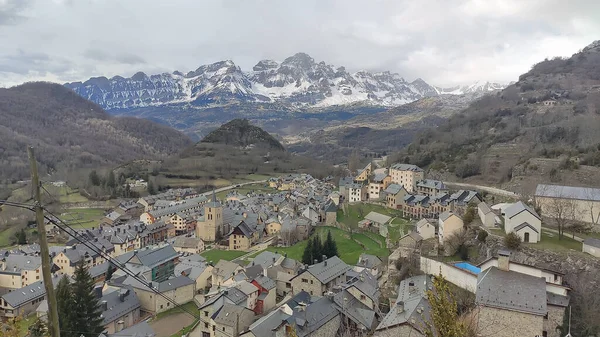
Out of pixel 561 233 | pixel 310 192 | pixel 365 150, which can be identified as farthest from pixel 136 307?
pixel 365 150

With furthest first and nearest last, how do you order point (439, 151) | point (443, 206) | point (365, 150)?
1. point (365, 150)
2. point (439, 151)
3. point (443, 206)

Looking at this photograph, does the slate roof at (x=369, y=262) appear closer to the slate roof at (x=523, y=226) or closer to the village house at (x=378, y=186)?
the slate roof at (x=523, y=226)

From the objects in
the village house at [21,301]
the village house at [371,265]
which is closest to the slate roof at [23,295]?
the village house at [21,301]

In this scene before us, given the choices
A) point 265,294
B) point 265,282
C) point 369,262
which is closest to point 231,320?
point 265,294

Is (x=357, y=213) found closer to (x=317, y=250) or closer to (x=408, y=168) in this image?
(x=408, y=168)

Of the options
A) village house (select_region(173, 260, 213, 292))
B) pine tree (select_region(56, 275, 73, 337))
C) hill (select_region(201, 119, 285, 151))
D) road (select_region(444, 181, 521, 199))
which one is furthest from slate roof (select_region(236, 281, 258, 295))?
hill (select_region(201, 119, 285, 151))

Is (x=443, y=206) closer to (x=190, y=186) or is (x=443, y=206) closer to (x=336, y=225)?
(x=336, y=225)
